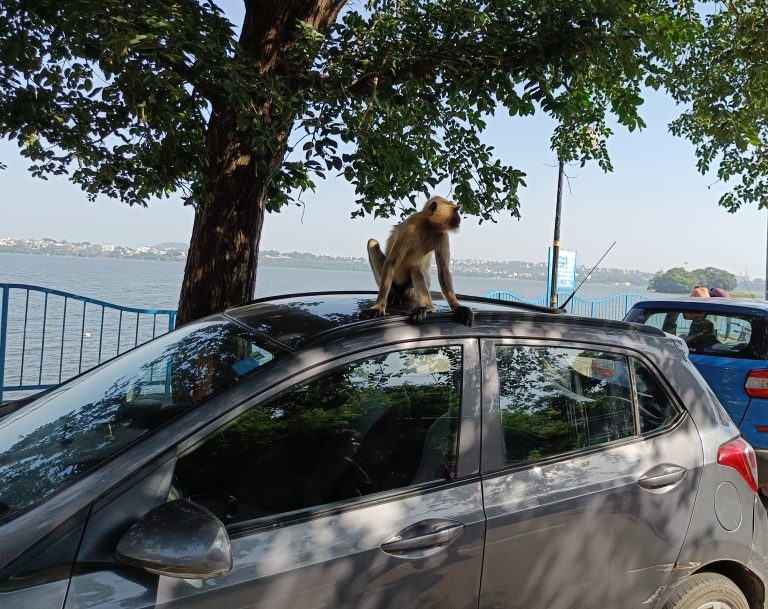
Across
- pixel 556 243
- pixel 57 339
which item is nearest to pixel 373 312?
pixel 556 243

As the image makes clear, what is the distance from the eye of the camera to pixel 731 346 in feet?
22.6

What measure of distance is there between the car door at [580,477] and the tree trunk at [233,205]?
362 centimetres

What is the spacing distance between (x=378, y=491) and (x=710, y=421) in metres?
1.79

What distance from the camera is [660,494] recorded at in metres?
2.83

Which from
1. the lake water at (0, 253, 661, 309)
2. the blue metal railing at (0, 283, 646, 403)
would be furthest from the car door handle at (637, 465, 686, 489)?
the blue metal railing at (0, 283, 646, 403)

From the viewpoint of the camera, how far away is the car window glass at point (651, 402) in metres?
3.02

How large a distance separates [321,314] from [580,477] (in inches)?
51.9

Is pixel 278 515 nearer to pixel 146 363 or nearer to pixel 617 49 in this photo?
pixel 146 363

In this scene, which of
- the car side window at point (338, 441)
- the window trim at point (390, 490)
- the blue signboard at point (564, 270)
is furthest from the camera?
the blue signboard at point (564, 270)

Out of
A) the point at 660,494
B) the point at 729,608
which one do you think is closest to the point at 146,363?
the point at 660,494

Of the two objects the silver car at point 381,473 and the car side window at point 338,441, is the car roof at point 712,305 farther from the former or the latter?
the car side window at point 338,441

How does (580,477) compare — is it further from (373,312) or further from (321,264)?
(321,264)

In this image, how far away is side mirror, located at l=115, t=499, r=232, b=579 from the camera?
1.79 m

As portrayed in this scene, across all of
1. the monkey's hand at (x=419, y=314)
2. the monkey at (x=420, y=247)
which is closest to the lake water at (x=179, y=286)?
the monkey at (x=420, y=247)
